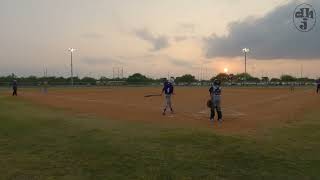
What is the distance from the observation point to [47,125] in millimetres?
19469

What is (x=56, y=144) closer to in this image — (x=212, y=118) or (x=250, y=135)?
(x=250, y=135)

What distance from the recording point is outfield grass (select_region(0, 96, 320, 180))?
1059 cm

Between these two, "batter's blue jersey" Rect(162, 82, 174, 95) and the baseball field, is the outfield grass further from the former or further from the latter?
"batter's blue jersey" Rect(162, 82, 174, 95)

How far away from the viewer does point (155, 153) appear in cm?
1248

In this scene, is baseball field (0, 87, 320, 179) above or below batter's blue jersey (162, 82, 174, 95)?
below

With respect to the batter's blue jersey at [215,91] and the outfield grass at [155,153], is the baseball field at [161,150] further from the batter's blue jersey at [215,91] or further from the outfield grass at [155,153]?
the batter's blue jersey at [215,91]

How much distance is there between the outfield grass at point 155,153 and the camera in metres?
10.6

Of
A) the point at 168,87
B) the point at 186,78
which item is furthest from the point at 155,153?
the point at 186,78

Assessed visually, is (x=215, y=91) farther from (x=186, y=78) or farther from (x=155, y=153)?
(x=186, y=78)

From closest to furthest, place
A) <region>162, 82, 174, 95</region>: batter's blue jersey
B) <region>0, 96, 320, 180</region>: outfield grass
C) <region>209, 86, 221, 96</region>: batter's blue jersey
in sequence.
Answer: <region>0, 96, 320, 180</region>: outfield grass → <region>209, 86, 221, 96</region>: batter's blue jersey → <region>162, 82, 174, 95</region>: batter's blue jersey

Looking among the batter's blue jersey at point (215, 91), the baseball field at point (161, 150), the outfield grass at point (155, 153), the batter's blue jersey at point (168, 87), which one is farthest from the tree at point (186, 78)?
the outfield grass at point (155, 153)

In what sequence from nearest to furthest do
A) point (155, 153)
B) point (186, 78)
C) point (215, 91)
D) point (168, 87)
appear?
point (155, 153)
point (215, 91)
point (168, 87)
point (186, 78)

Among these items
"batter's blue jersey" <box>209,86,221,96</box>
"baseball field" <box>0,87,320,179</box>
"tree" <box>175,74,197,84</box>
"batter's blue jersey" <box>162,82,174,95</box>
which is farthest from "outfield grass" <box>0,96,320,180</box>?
"tree" <box>175,74,197,84</box>

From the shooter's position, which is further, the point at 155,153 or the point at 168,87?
the point at 168,87
